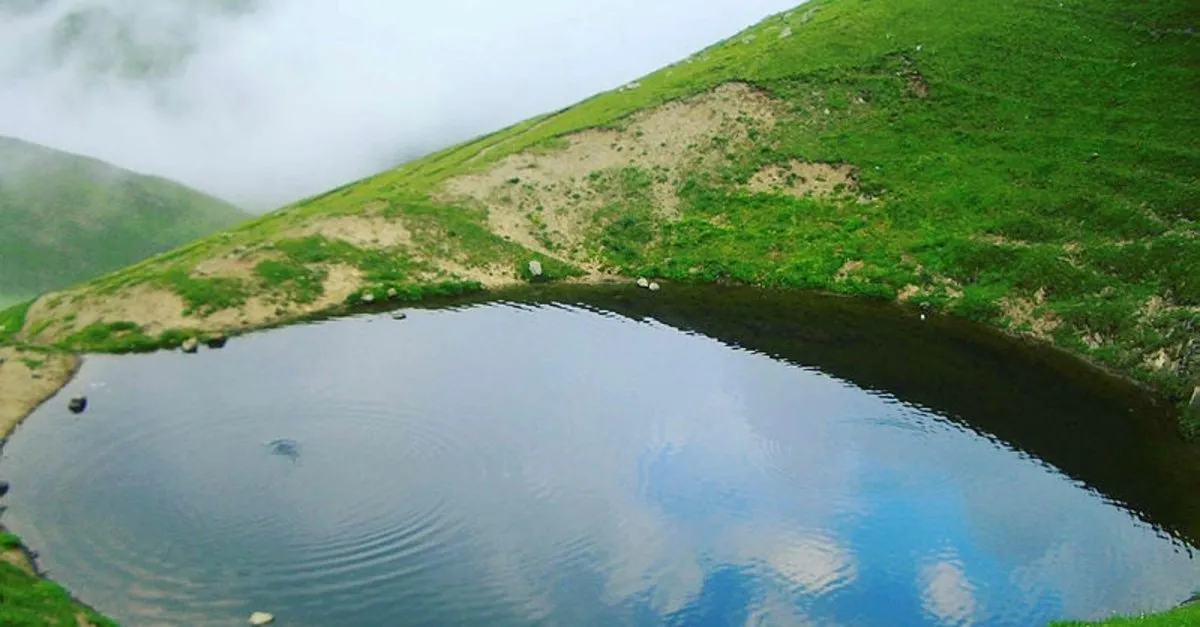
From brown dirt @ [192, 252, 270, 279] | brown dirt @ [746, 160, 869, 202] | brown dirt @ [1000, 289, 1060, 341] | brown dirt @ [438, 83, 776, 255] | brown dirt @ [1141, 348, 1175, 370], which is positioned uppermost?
brown dirt @ [192, 252, 270, 279]

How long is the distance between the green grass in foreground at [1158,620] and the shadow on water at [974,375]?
7522 mm

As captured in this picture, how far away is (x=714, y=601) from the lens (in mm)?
33719

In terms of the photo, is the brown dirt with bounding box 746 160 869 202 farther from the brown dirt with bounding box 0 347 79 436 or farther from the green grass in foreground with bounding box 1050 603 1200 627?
the brown dirt with bounding box 0 347 79 436

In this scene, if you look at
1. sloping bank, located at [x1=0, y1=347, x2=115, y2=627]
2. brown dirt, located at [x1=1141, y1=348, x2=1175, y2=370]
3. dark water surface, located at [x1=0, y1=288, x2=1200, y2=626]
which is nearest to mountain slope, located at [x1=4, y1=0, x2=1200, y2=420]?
brown dirt, located at [x1=1141, y1=348, x2=1175, y2=370]

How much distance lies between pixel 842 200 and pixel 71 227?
15659cm

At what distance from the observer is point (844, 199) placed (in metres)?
73.1

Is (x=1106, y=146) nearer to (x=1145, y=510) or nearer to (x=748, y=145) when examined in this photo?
(x=748, y=145)

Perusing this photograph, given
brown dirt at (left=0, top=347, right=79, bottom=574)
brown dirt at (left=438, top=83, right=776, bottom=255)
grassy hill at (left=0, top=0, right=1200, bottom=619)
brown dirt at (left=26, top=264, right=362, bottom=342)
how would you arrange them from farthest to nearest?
brown dirt at (left=438, top=83, right=776, bottom=255)
grassy hill at (left=0, top=0, right=1200, bottom=619)
brown dirt at (left=26, top=264, right=362, bottom=342)
brown dirt at (left=0, top=347, right=79, bottom=574)

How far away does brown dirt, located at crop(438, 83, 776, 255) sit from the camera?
73312 mm

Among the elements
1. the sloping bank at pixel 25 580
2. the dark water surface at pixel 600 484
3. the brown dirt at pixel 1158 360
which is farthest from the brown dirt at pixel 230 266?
the brown dirt at pixel 1158 360

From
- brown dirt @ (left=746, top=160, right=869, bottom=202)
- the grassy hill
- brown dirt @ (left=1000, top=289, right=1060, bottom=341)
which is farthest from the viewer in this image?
brown dirt @ (left=746, top=160, right=869, bottom=202)

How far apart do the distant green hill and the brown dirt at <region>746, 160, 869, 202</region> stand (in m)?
128

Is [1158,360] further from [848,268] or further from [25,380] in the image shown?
[25,380]

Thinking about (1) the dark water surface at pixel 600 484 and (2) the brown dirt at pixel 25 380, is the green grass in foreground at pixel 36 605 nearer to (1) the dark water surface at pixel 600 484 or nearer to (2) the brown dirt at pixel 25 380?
(1) the dark water surface at pixel 600 484
